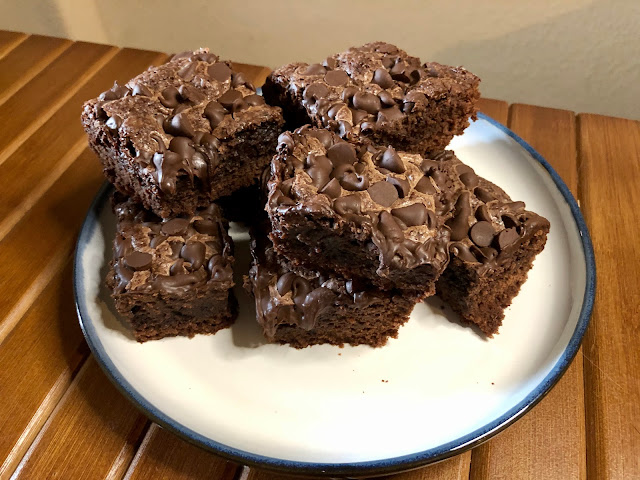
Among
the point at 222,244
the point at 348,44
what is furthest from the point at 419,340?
the point at 348,44

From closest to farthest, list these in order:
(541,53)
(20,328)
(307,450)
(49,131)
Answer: (307,450), (20,328), (49,131), (541,53)

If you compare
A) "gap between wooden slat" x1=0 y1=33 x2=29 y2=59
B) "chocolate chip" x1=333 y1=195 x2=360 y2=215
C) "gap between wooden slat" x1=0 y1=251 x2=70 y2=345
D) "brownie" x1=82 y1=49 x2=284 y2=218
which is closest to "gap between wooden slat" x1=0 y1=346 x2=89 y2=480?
"gap between wooden slat" x1=0 y1=251 x2=70 y2=345

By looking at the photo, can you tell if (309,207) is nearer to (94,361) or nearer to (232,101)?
(232,101)

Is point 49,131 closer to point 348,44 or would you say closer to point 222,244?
point 222,244

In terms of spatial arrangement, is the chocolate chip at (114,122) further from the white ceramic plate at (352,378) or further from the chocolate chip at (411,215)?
the chocolate chip at (411,215)

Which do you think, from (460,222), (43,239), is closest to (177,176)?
(43,239)
